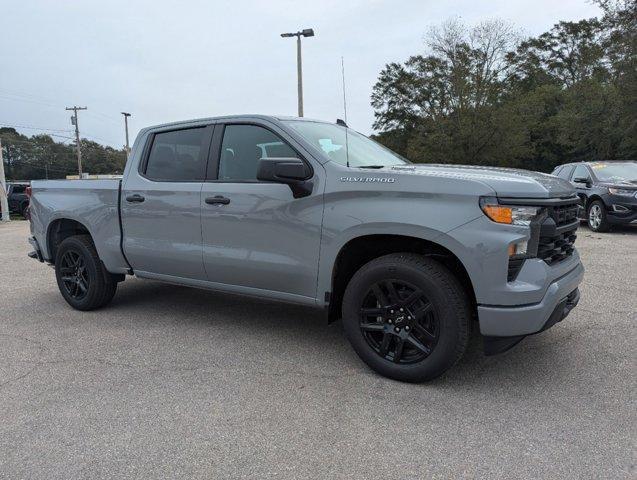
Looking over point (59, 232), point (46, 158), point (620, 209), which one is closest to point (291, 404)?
point (59, 232)

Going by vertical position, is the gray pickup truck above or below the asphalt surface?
above

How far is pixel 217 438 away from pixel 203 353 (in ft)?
4.33

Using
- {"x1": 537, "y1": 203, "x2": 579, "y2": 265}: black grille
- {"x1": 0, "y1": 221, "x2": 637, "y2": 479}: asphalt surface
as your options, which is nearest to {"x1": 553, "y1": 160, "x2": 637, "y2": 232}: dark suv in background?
{"x1": 0, "y1": 221, "x2": 637, "y2": 479}: asphalt surface

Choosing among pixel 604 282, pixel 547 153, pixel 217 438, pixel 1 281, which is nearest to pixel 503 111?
pixel 547 153

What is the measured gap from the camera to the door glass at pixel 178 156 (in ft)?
14.4

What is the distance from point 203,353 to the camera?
4039 millimetres

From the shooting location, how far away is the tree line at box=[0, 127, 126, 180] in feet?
281

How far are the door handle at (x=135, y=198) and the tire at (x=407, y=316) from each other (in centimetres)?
223

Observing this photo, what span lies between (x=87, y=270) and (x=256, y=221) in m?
2.29

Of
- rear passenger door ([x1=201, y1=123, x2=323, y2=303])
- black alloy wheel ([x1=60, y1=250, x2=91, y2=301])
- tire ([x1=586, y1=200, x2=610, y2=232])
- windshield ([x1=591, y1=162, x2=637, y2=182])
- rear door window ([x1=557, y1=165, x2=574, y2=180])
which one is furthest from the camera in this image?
rear door window ([x1=557, y1=165, x2=574, y2=180])

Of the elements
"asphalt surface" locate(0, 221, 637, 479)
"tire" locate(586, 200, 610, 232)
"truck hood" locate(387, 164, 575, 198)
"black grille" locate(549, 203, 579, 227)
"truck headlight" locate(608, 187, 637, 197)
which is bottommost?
"asphalt surface" locate(0, 221, 637, 479)

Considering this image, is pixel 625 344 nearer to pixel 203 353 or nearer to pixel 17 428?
pixel 203 353

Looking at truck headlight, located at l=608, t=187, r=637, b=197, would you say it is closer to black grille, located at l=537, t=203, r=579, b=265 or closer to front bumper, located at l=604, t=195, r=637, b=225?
front bumper, located at l=604, t=195, r=637, b=225

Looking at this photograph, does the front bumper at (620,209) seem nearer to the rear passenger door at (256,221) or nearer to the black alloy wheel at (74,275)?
the rear passenger door at (256,221)
